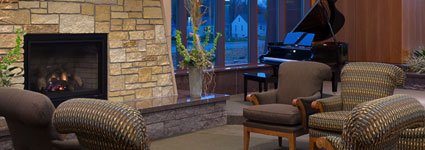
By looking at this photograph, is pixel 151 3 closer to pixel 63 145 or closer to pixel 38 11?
pixel 38 11

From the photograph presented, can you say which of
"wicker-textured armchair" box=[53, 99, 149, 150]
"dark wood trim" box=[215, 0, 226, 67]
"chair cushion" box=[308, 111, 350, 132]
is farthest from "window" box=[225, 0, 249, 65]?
"wicker-textured armchair" box=[53, 99, 149, 150]

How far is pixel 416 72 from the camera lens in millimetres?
9750

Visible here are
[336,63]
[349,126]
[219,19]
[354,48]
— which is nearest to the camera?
[349,126]

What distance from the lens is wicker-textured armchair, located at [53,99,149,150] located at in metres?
1.71

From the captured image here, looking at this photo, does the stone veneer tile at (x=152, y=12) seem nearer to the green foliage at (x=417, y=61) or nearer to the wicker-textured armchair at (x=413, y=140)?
the wicker-textured armchair at (x=413, y=140)

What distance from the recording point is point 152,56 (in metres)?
6.73

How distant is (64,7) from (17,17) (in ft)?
1.70

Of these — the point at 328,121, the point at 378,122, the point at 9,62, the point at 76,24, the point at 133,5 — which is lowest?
the point at 328,121

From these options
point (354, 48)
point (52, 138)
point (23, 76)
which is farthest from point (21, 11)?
point (354, 48)

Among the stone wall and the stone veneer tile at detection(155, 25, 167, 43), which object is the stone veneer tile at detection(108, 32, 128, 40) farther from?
the stone veneer tile at detection(155, 25, 167, 43)

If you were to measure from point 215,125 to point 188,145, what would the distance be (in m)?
1.10

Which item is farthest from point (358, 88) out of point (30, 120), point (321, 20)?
point (321, 20)

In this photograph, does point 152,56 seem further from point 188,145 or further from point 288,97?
point 288,97

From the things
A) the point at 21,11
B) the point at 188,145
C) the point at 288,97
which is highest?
the point at 21,11
